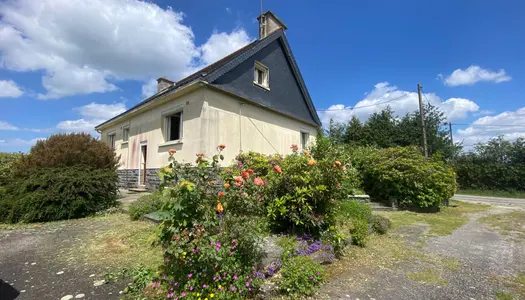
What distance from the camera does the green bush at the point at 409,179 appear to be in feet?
25.4

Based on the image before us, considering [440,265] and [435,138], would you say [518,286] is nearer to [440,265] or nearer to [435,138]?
[440,265]

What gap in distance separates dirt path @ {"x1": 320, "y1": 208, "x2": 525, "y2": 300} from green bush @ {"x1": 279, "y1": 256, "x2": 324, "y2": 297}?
5.6 inches

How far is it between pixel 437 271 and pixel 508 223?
5385mm

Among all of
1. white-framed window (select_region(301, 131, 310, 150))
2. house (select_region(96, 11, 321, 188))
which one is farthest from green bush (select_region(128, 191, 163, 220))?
white-framed window (select_region(301, 131, 310, 150))

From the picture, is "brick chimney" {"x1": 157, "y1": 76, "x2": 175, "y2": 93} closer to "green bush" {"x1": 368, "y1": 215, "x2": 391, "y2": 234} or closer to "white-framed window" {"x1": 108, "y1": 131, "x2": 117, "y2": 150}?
"white-framed window" {"x1": 108, "y1": 131, "x2": 117, "y2": 150}

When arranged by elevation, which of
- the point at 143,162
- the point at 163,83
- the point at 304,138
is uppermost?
the point at 163,83

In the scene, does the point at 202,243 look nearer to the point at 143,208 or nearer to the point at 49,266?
the point at 49,266

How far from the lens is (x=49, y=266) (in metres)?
3.19

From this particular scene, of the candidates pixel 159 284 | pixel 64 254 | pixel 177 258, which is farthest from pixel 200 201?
pixel 64 254

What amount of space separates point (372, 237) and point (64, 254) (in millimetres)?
5288

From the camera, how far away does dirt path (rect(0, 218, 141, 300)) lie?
2545 millimetres

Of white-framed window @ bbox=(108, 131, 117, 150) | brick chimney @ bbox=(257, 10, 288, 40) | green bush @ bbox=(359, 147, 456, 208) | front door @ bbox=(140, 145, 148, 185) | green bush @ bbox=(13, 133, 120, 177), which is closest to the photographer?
green bush @ bbox=(13, 133, 120, 177)

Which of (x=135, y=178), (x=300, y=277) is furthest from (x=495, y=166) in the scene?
(x=135, y=178)

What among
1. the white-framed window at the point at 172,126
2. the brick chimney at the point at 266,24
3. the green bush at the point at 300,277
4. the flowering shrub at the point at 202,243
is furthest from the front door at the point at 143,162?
the green bush at the point at 300,277
